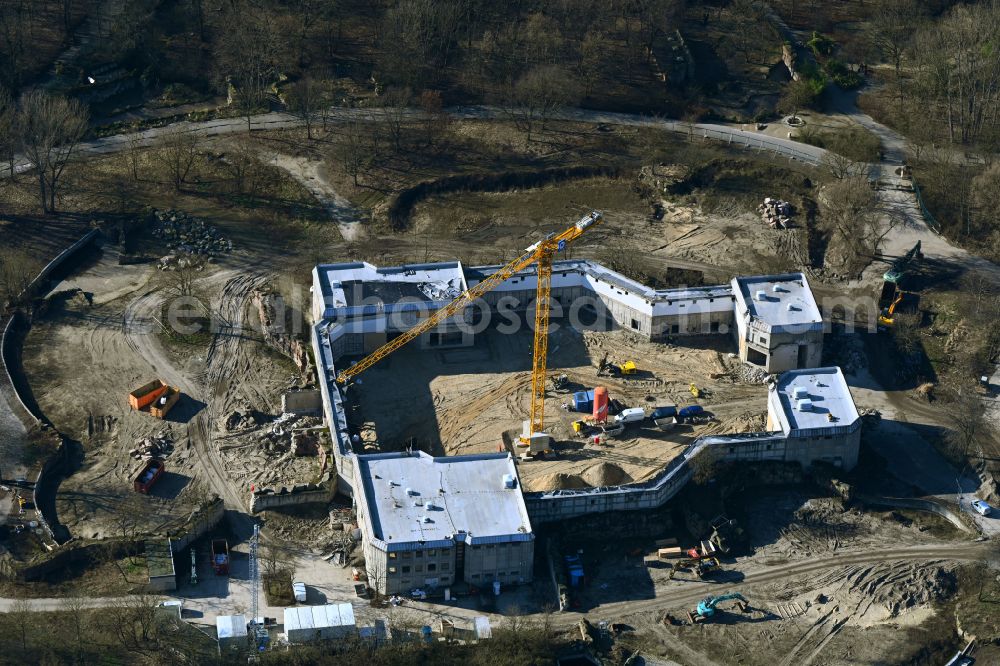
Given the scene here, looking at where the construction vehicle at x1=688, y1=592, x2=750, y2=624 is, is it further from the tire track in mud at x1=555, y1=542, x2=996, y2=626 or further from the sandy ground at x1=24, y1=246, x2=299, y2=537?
the sandy ground at x1=24, y1=246, x2=299, y2=537

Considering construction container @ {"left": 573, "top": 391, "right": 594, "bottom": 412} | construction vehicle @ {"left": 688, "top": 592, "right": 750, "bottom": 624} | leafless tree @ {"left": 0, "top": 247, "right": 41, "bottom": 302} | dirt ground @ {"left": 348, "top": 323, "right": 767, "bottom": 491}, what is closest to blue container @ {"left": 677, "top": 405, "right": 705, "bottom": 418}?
dirt ground @ {"left": 348, "top": 323, "right": 767, "bottom": 491}

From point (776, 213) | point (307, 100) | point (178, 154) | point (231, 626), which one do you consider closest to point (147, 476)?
point (231, 626)

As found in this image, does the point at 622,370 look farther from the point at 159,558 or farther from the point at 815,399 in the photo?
the point at 159,558

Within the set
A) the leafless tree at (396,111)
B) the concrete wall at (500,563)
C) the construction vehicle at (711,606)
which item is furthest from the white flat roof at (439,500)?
the leafless tree at (396,111)

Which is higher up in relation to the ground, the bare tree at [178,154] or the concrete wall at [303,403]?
the bare tree at [178,154]

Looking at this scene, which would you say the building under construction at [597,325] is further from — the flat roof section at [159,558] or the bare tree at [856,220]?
the flat roof section at [159,558]

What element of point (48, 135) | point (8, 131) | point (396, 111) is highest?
point (48, 135)
